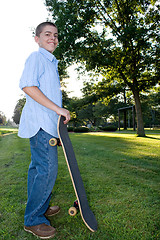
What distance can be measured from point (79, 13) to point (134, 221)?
46.3 ft

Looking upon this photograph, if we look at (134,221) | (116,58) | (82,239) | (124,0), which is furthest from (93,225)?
(124,0)

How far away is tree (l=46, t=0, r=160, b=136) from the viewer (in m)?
12.6

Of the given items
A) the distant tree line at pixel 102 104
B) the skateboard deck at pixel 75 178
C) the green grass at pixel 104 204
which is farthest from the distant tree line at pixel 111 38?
the skateboard deck at pixel 75 178

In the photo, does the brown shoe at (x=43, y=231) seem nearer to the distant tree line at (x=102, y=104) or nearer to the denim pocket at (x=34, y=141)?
the denim pocket at (x=34, y=141)

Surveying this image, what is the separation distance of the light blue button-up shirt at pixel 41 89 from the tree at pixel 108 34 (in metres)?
11.3

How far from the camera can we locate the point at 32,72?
1952mm

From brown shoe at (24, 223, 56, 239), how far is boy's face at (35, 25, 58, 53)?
195 cm

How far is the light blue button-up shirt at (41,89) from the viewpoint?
1.96m

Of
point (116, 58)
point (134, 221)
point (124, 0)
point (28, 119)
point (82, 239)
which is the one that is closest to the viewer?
point (82, 239)

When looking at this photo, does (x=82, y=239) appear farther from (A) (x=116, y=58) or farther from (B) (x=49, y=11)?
(B) (x=49, y=11)

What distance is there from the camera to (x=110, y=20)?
15461mm

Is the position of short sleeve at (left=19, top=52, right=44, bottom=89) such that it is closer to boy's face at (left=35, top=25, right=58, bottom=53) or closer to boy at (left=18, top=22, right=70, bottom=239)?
boy at (left=18, top=22, right=70, bottom=239)

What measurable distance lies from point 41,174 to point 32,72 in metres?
1.05

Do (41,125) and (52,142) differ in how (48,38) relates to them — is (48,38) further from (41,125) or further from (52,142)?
(52,142)
